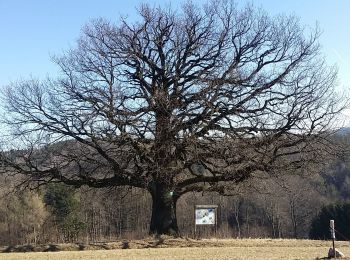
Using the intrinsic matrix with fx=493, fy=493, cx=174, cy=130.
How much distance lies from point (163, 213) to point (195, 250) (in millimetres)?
6018

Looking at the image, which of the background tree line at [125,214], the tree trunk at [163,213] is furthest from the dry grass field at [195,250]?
the background tree line at [125,214]

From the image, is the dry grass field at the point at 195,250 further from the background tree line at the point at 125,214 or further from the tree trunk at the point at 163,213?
the background tree line at the point at 125,214

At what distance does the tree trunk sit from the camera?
941 inches

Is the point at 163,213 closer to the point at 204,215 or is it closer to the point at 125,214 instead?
the point at 204,215

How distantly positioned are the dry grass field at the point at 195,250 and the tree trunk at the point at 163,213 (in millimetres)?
2550

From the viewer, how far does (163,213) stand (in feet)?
79.0

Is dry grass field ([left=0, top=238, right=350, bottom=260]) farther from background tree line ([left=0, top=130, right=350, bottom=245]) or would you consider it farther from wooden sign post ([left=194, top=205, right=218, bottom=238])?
background tree line ([left=0, top=130, right=350, bottom=245])

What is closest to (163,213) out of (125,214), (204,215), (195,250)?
(204,215)

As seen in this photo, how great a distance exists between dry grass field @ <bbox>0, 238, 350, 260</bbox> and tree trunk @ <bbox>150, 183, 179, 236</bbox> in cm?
255

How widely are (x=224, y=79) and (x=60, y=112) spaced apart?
7718mm

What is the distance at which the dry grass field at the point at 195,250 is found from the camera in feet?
53.4

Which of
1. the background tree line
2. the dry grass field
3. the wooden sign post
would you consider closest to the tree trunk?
the wooden sign post

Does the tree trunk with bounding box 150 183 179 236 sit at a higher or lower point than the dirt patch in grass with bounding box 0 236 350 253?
higher

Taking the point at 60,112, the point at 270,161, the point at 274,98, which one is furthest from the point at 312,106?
the point at 60,112
